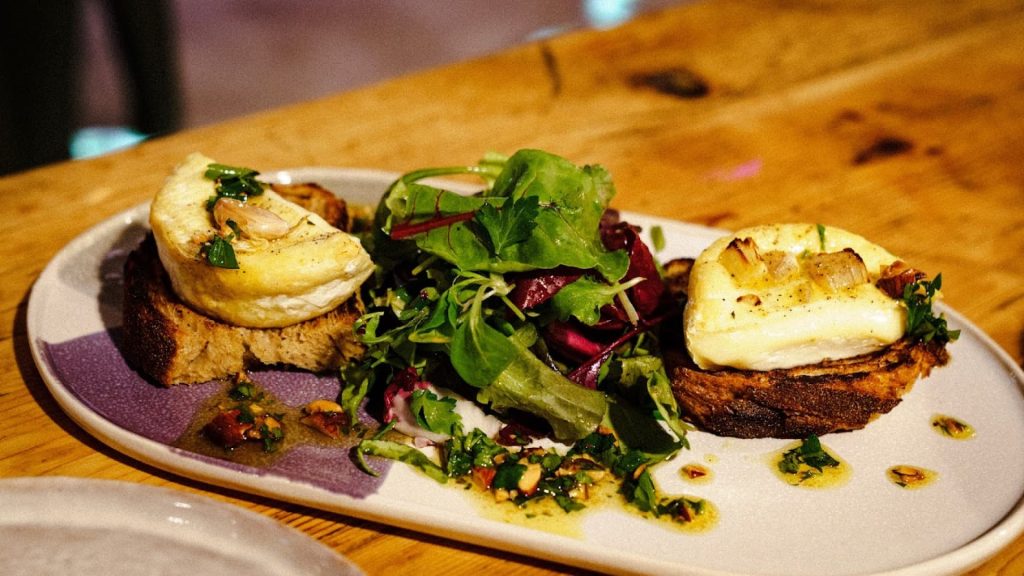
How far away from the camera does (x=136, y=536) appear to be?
6.35 feet

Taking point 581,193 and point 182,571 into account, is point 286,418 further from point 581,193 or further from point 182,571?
point 581,193

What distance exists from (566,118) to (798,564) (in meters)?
2.75

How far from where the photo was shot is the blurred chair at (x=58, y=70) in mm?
5004

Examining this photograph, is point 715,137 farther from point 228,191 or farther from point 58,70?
point 58,70

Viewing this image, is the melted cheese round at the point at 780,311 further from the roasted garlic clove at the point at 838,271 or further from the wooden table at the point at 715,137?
the wooden table at the point at 715,137

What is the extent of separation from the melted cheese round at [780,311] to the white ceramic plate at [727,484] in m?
0.24

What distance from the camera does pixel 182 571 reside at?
1.86 meters

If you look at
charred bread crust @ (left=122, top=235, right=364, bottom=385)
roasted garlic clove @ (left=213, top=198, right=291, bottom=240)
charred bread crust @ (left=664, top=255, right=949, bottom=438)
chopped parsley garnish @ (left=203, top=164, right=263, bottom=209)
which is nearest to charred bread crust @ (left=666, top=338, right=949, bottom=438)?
charred bread crust @ (left=664, top=255, right=949, bottom=438)

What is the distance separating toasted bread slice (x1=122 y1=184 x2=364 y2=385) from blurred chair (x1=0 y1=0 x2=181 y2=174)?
3265mm

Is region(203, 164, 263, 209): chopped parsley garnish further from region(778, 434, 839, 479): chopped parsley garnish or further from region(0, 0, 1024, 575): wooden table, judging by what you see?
region(778, 434, 839, 479): chopped parsley garnish

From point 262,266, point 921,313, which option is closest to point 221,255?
point 262,266

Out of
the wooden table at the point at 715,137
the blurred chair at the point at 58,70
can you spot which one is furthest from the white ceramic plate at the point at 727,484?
the blurred chair at the point at 58,70

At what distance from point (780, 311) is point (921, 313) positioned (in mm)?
378

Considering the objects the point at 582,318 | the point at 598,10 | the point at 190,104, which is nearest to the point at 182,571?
the point at 582,318
